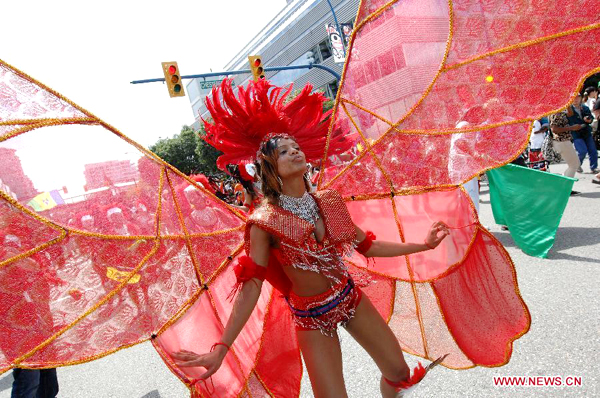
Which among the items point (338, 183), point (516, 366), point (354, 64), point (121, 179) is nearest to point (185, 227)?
point (121, 179)

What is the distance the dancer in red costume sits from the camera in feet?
6.07

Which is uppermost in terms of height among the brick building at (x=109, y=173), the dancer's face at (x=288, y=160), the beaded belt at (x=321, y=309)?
the brick building at (x=109, y=173)

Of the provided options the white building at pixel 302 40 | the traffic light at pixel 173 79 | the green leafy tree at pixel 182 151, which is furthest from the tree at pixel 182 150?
the traffic light at pixel 173 79

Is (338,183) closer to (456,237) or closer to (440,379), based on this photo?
(456,237)

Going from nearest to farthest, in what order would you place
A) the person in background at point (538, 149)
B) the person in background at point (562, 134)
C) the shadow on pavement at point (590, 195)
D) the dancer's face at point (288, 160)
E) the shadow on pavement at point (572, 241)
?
the dancer's face at point (288, 160)
the shadow on pavement at point (572, 241)
the person in background at point (562, 134)
the shadow on pavement at point (590, 195)
the person in background at point (538, 149)

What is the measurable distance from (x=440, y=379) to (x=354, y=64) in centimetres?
199

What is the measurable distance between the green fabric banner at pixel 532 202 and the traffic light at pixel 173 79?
948cm

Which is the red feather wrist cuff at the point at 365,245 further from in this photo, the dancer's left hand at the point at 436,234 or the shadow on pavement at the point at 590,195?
the shadow on pavement at the point at 590,195

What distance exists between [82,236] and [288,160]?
0.94m

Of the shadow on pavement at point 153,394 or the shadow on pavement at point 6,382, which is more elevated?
the shadow on pavement at point 6,382

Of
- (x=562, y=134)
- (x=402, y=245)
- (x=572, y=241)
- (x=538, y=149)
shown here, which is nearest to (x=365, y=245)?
(x=402, y=245)

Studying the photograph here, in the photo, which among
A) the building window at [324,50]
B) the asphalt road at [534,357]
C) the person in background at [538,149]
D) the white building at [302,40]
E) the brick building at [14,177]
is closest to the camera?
the brick building at [14,177]

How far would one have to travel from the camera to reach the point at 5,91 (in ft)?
5.08

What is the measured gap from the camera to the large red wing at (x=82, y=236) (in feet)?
5.18
